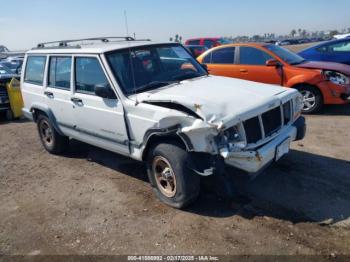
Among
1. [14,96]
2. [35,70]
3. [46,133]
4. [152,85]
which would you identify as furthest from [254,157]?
[14,96]

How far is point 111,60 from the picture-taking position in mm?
4629

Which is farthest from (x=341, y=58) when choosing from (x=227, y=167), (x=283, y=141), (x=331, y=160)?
(x=227, y=167)

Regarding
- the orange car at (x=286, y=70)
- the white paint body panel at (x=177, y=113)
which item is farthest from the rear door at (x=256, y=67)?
the white paint body panel at (x=177, y=113)

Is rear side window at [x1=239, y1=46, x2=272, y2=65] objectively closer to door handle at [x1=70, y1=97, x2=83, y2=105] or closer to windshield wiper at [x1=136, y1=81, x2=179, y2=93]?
windshield wiper at [x1=136, y1=81, x2=179, y2=93]

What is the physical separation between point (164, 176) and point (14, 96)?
742 centimetres

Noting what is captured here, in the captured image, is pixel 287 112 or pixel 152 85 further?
pixel 152 85

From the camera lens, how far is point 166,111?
3889 millimetres

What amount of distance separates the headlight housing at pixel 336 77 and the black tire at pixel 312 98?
0.38 m

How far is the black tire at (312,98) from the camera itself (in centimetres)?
770

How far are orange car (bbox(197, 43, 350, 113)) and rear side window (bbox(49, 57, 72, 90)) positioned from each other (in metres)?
4.50

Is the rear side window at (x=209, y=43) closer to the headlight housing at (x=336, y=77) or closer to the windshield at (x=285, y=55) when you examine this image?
the windshield at (x=285, y=55)

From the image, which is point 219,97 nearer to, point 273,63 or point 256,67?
point 273,63

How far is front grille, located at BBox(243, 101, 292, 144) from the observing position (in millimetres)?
3783

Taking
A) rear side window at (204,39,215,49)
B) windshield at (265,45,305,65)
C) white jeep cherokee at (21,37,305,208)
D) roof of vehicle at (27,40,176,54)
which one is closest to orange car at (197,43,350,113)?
windshield at (265,45,305,65)
